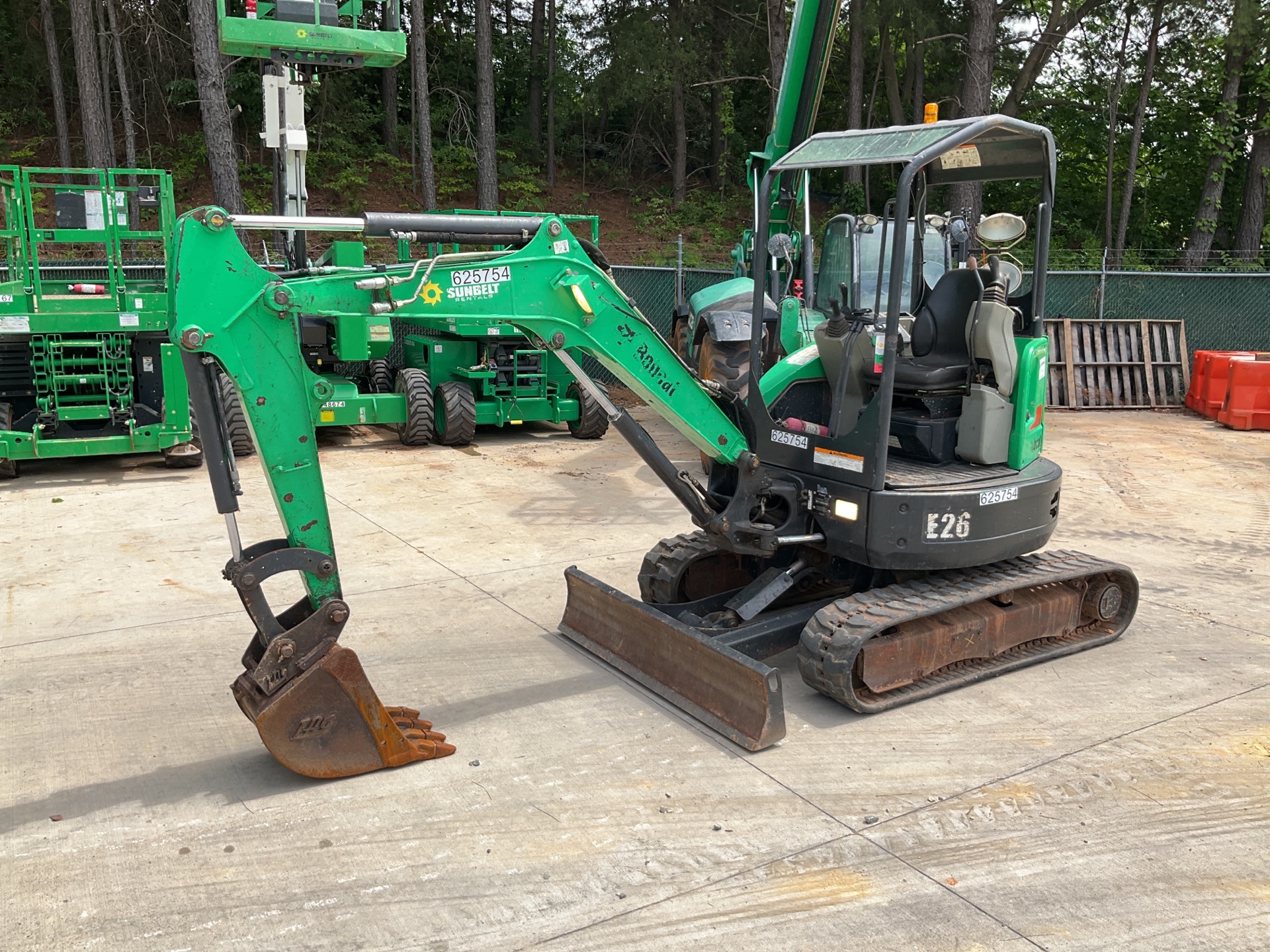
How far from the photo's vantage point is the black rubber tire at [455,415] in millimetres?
11609

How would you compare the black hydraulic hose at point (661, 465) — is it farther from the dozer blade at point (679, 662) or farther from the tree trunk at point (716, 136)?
the tree trunk at point (716, 136)

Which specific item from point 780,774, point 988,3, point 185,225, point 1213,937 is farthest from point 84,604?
point 988,3

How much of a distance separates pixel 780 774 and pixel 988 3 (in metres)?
16.1

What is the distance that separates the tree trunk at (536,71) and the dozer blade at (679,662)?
25460 mm

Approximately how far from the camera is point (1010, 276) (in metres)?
5.92

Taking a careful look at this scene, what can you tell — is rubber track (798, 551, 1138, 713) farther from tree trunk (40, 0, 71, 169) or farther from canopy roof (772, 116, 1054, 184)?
tree trunk (40, 0, 71, 169)

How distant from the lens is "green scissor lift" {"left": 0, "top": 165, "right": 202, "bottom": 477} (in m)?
9.99

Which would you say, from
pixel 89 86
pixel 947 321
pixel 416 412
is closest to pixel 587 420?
pixel 416 412

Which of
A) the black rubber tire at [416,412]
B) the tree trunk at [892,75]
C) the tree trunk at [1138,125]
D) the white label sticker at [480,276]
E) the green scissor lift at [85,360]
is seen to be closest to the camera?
the white label sticker at [480,276]

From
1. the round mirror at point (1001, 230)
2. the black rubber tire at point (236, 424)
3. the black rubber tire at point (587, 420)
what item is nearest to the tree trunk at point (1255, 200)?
the black rubber tire at point (587, 420)

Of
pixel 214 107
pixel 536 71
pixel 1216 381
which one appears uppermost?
pixel 536 71

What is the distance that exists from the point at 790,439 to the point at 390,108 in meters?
25.1

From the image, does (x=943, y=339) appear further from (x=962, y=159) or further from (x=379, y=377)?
(x=379, y=377)

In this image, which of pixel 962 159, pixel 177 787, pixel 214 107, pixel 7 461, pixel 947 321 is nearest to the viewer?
pixel 177 787
